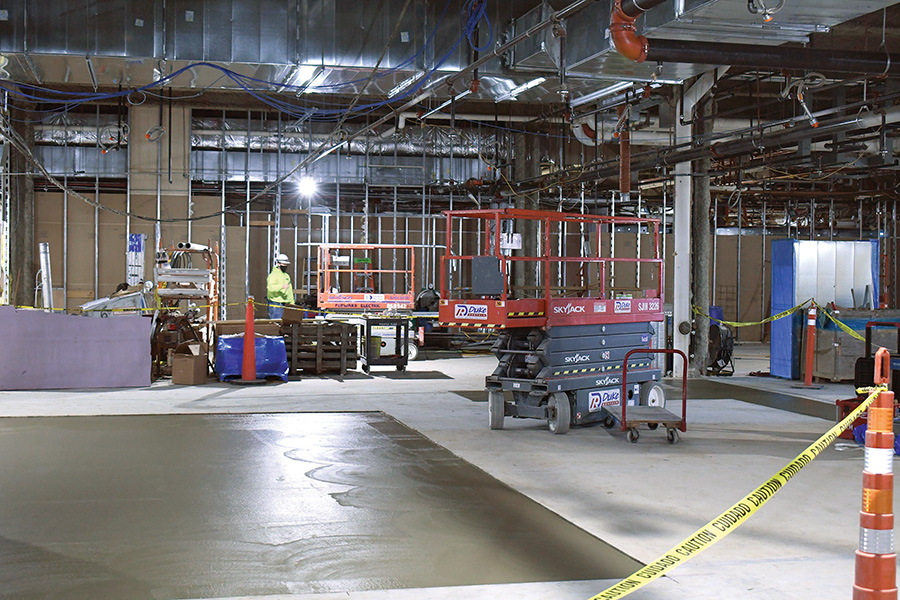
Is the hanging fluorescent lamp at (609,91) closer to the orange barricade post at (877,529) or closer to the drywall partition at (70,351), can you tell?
the drywall partition at (70,351)

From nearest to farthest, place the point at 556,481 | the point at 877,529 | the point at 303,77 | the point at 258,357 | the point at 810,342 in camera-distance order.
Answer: the point at 877,529 < the point at 556,481 < the point at 303,77 < the point at 258,357 < the point at 810,342

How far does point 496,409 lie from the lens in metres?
10.7

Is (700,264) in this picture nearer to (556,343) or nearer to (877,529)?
(556,343)

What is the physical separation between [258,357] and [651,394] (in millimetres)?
7287

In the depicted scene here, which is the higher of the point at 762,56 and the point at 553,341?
the point at 762,56

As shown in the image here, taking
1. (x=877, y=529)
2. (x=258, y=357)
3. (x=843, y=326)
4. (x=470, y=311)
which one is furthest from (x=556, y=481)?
(x=843, y=326)

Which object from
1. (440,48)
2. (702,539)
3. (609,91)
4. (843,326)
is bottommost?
(702,539)

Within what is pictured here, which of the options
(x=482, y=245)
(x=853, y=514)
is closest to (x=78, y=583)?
(x=853, y=514)

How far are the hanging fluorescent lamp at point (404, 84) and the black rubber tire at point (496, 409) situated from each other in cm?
542

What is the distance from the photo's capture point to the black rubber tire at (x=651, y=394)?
1167cm

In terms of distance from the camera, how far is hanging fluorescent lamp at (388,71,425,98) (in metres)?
13.6

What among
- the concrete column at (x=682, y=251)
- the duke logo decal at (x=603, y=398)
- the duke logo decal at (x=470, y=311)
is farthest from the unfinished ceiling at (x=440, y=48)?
the duke logo decal at (x=603, y=398)

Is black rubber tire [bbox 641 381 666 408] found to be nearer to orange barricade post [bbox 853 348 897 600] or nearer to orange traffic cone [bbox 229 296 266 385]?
orange traffic cone [bbox 229 296 266 385]

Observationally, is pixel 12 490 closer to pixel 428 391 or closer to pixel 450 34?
pixel 428 391
